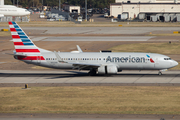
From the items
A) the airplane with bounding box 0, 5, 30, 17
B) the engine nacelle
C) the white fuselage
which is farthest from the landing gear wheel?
the airplane with bounding box 0, 5, 30, 17

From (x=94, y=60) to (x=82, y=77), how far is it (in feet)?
10.7

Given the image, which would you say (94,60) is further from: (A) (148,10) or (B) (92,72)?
(A) (148,10)

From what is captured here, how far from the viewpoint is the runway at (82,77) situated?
1651 inches

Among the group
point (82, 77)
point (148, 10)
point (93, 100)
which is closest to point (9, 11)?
point (148, 10)

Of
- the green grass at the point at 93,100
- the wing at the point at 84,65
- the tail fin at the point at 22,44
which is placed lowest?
the green grass at the point at 93,100

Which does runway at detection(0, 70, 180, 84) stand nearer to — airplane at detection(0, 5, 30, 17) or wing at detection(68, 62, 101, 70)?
wing at detection(68, 62, 101, 70)

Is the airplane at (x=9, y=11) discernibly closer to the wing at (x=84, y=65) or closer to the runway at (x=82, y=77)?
the runway at (x=82, y=77)

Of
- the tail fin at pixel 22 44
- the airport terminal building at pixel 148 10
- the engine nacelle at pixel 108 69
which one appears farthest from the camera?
the airport terminal building at pixel 148 10

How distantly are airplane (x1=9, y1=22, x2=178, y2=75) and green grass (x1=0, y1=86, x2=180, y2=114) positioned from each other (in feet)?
24.8

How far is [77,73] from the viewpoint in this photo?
161 feet

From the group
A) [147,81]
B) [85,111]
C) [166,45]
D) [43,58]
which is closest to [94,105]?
[85,111]

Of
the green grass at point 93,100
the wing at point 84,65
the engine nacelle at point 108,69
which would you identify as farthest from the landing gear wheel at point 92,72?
the green grass at point 93,100

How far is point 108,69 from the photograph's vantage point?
43812mm

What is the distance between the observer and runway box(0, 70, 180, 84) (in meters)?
41.9
